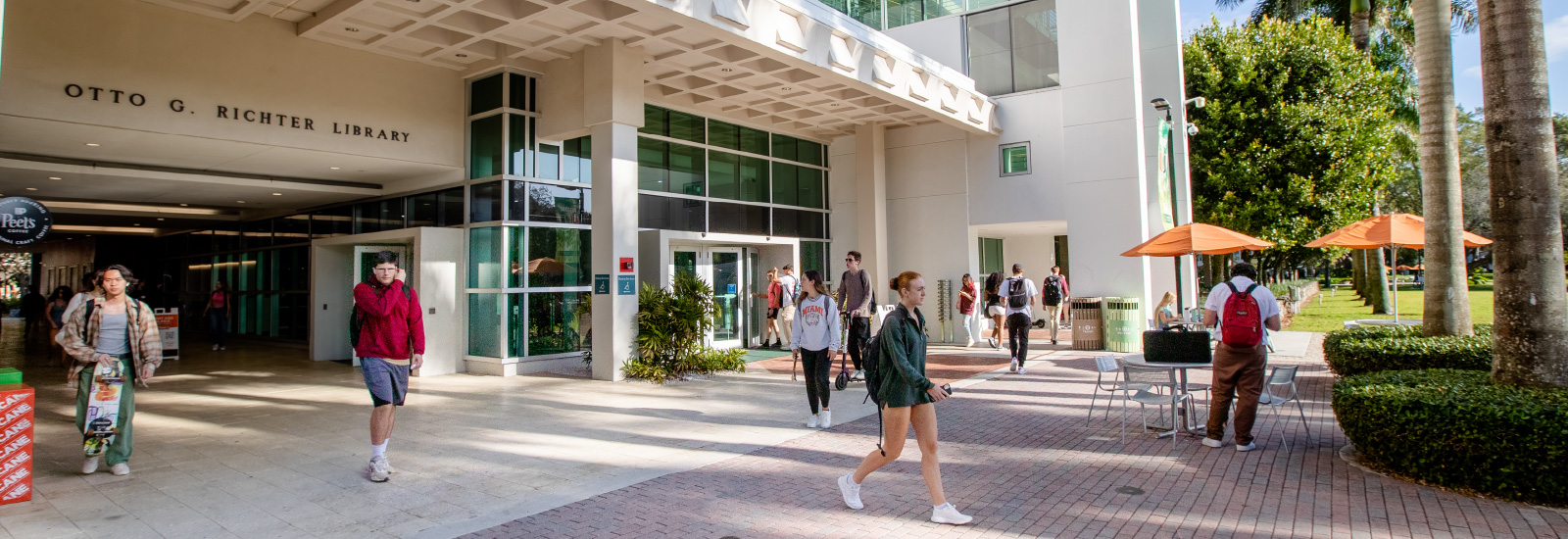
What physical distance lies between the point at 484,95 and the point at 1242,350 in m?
10.5

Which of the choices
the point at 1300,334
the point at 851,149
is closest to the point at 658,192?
the point at 851,149

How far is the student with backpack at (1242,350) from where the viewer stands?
6305mm

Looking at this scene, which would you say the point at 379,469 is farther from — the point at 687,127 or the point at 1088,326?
the point at 1088,326

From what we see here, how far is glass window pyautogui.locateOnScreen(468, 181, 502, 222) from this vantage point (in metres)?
11.9

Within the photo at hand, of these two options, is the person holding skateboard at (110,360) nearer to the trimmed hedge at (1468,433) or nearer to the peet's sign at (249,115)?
the peet's sign at (249,115)

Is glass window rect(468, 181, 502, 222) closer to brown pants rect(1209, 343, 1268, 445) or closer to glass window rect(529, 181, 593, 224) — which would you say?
glass window rect(529, 181, 593, 224)

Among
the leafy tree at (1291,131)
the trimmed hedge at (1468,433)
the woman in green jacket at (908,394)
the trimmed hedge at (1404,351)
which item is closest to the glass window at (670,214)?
the woman in green jacket at (908,394)

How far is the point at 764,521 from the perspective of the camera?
4.78 meters

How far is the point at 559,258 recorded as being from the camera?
1231 centimetres

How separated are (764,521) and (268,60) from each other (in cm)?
924

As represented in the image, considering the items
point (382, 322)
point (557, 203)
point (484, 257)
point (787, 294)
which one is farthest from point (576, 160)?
point (382, 322)

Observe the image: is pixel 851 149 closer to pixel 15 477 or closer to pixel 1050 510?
pixel 1050 510

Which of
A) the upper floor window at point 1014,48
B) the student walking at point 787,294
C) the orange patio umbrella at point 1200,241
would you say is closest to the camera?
the orange patio umbrella at point 1200,241

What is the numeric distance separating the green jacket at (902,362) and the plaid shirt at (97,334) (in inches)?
208
